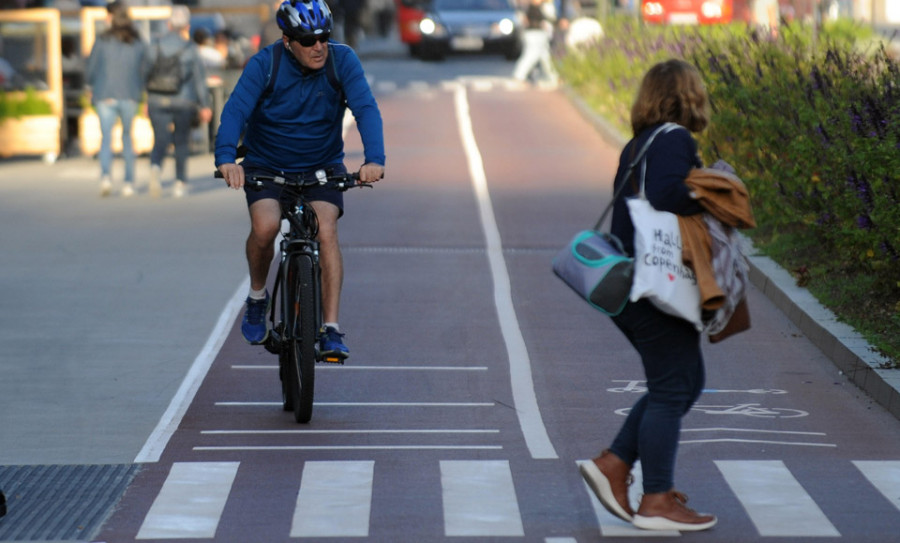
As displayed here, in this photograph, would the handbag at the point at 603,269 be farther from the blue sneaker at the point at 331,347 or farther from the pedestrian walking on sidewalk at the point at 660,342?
the blue sneaker at the point at 331,347

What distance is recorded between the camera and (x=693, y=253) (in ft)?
20.5

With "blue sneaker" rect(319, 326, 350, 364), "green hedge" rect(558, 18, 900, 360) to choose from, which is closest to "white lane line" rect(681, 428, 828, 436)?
"green hedge" rect(558, 18, 900, 360)

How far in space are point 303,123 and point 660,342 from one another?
273 cm

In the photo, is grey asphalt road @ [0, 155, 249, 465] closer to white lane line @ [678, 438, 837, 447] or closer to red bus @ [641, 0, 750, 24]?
white lane line @ [678, 438, 837, 447]

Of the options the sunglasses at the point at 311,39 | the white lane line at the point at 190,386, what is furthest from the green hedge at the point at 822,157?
the white lane line at the point at 190,386

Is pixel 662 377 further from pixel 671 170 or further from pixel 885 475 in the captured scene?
pixel 885 475

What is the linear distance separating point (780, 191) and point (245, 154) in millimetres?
5931

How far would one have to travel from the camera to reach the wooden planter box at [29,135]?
22.1 m

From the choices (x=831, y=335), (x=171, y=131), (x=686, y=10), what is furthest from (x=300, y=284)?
(x=686, y=10)

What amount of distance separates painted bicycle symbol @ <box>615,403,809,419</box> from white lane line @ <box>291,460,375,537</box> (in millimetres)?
1789

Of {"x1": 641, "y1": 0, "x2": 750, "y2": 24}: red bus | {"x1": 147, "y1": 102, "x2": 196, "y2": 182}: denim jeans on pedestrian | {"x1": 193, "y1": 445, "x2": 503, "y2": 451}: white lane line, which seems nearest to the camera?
{"x1": 193, "y1": 445, "x2": 503, "y2": 451}: white lane line

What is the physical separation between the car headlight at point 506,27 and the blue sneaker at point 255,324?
3636 cm

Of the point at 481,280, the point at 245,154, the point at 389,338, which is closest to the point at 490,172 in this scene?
the point at 481,280

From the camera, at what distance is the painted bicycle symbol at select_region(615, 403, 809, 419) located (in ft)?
28.9
